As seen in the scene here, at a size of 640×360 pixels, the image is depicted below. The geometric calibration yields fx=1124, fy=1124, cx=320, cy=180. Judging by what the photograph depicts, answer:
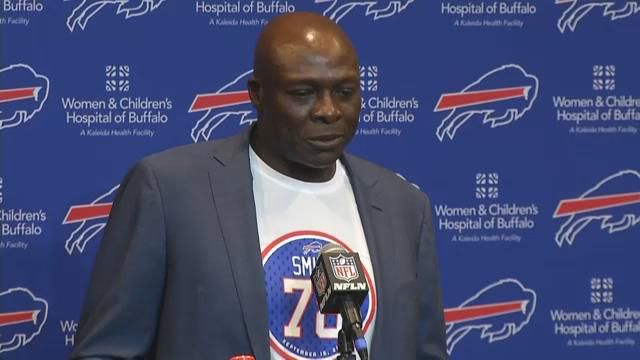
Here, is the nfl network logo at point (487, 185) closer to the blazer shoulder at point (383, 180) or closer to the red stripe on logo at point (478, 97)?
the red stripe on logo at point (478, 97)

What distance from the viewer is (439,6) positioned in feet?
10.4

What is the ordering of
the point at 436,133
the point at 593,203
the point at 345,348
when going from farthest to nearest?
the point at 593,203
the point at 436,133
the point at 345,348

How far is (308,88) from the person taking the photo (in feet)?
7.10

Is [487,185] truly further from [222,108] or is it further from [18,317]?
[18,317]

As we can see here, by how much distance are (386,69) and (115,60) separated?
0.74 m

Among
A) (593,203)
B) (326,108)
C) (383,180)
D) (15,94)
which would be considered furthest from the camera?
(593,203)

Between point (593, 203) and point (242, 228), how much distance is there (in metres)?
1.42

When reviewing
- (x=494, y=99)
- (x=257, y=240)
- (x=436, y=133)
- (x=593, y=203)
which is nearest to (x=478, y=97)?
(x=494, y=99)

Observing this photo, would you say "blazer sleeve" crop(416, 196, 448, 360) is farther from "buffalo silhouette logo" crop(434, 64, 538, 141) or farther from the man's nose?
"buffalo silhouette logo" crop(434, 64, 538, 141)

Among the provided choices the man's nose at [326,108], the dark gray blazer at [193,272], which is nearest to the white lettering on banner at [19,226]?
the dark gray blazer at [193,272]

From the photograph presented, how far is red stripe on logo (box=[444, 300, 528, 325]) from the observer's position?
3197 millimetres

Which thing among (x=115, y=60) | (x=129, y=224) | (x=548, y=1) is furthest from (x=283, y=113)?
(x=548, y=1)

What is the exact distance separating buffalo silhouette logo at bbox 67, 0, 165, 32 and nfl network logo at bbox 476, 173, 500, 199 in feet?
3.33

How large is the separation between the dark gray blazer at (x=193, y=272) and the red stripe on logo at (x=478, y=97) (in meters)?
0.91
